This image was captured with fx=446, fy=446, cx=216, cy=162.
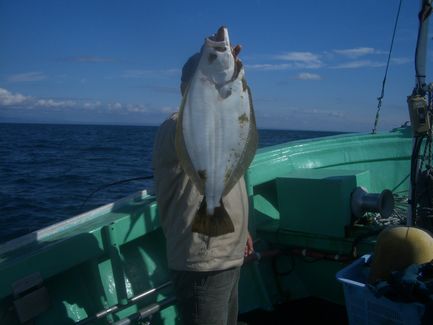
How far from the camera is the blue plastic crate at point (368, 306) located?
2826mm

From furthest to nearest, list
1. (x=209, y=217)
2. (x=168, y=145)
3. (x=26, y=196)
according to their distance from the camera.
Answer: (x=26, y=196), (x=168, y=145), (x=209, y=217)

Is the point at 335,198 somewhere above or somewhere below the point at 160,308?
above

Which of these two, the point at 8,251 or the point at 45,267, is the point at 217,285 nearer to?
the point at 45,267

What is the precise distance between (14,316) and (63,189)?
1176 centimetres

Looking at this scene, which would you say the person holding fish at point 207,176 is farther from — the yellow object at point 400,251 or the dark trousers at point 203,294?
the yellow object at point 400,251

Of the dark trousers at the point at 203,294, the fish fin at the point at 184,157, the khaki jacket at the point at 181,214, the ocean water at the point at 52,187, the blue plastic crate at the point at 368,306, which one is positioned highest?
the fish fin at the point at 184,157

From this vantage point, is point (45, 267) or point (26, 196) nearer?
point (45, 267)

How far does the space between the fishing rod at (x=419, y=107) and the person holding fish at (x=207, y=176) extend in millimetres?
2158

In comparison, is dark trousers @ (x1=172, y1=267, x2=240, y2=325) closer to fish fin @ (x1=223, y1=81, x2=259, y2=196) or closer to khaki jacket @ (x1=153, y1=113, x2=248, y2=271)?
khaki jacket @ (x1=153, y1=113, x2=248, y2=271)

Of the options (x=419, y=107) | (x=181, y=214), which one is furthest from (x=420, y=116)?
(x=181, y=214)

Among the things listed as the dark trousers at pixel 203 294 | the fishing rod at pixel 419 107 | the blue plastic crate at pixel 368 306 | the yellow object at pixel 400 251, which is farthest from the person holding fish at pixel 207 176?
the fishing rod at pixel 419 107

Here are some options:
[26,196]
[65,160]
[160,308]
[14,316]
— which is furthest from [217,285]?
[65,160]

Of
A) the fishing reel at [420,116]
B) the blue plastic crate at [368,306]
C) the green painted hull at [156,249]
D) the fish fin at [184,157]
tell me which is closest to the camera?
the fish fin at [184,157]

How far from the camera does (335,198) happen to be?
414 cm
